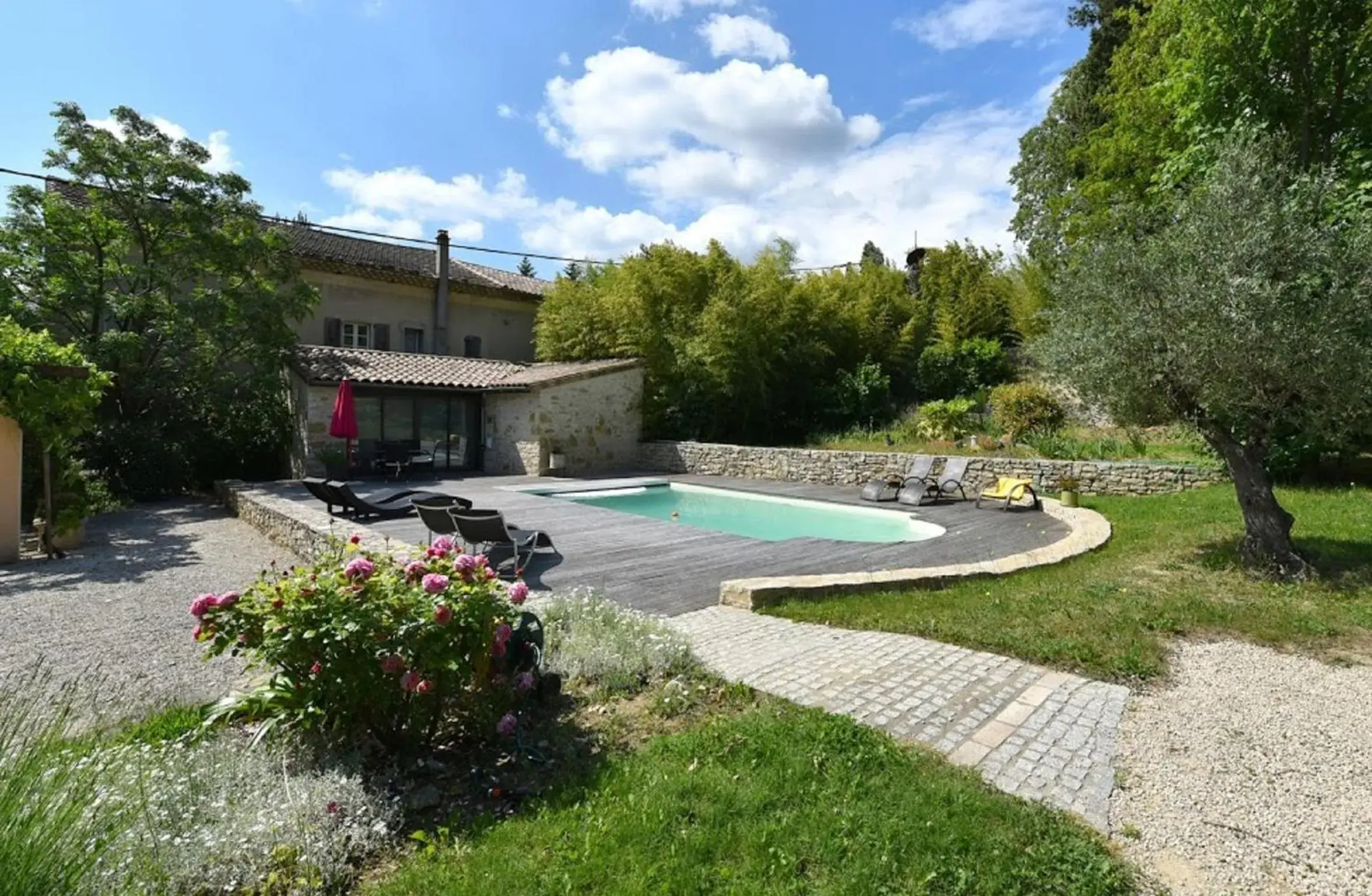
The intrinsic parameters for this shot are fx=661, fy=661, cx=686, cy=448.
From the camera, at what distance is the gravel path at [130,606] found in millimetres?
4566

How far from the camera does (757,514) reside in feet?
44.3

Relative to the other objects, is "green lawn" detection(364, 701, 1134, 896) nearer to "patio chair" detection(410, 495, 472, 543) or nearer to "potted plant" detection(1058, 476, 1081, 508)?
"patio chair" detection(410, 495, 472, 543)

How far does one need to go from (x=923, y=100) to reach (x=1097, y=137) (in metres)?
6.86

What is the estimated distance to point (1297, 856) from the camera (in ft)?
8.53

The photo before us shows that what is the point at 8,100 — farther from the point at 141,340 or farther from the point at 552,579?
the point at 552,579

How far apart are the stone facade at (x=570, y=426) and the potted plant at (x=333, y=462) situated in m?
3.99

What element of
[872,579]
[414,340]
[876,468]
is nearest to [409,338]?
[414,340]

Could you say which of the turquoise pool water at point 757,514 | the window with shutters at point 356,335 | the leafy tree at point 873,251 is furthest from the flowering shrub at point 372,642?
the leafy tree at point 873,251

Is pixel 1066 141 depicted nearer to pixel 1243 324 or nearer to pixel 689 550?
pixel 1243 324

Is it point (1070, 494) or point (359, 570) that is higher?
point (359, 570)

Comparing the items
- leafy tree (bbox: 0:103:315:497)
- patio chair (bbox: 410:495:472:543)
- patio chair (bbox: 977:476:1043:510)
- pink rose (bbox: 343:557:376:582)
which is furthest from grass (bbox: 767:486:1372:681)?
leafy tree (bbox: 0:103:315:497)

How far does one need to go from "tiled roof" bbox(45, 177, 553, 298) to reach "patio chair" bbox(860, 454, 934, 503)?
15.3 m

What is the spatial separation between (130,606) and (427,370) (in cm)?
1318

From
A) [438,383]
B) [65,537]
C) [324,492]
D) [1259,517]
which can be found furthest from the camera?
[438,383]
